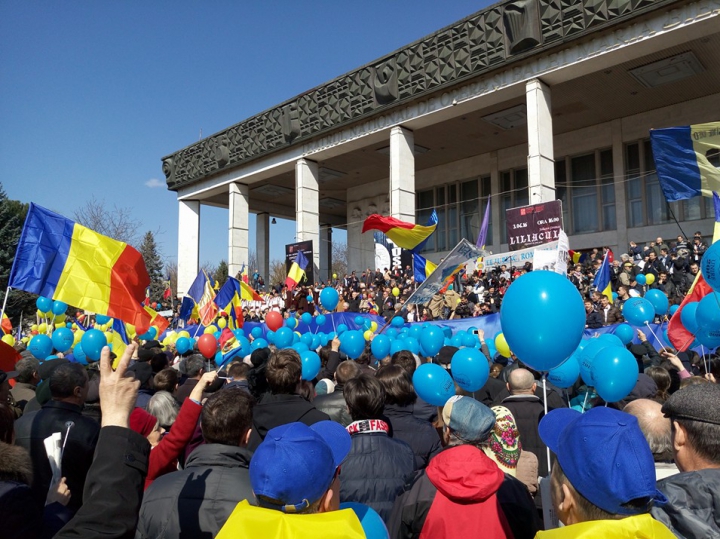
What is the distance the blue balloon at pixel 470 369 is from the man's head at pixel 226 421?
99.9 inches

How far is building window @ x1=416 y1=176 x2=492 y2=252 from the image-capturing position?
95.6ft

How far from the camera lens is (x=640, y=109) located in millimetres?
23047

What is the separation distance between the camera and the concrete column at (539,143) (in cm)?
1848

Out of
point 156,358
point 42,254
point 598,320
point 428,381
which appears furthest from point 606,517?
point 598,320

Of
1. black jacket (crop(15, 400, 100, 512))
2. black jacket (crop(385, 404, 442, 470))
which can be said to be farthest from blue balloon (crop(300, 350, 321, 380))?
black jacket (crop(15, 400, 100, 512))

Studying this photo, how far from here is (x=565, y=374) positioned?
512cm

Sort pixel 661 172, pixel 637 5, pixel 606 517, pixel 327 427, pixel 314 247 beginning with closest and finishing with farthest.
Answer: pixel 606 517 < pixel 327 427 < pixel 661 172 < pixel 637 5 < pixel 314 247

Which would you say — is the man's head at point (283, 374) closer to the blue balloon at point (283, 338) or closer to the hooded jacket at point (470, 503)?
the hooded jacket at point (470, 503)

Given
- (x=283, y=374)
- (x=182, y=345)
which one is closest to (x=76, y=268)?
(x=182, y=345)

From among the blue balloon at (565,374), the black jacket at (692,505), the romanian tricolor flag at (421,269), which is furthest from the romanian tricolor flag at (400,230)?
the black jacket at (692,505)

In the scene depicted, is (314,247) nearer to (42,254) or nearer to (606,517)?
(42,254)

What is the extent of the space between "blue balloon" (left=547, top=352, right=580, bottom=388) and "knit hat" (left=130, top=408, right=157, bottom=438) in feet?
11.1

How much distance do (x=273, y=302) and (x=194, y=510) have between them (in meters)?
19.8

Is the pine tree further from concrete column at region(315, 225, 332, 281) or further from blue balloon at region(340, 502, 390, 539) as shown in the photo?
blue balloon at region(340, 502, 390, 539)
